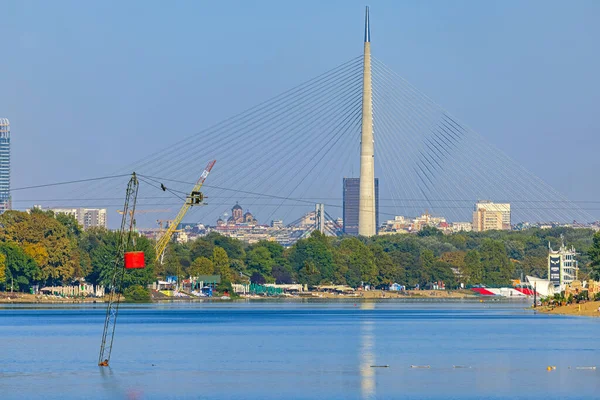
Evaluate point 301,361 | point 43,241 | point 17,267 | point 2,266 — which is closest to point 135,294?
point 43,241

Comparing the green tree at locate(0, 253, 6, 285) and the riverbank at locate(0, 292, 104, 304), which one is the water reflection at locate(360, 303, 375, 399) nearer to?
the green tree at locate(0, 253, 6, 285)

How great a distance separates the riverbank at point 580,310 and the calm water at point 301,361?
1837 centimetres

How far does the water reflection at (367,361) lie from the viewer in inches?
2146

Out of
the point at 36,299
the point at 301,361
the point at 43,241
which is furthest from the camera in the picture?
the point at 36,299

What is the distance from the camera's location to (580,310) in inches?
5256

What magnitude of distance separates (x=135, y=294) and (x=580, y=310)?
7964cm

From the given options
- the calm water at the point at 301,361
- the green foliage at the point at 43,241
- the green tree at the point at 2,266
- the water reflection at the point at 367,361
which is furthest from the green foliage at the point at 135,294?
the water reflection at the point at 367,361

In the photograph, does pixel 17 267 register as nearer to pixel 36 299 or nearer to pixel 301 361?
pixel 36 299

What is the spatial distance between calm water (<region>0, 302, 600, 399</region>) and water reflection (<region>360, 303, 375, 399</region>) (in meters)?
0.05

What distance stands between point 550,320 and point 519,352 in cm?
4808

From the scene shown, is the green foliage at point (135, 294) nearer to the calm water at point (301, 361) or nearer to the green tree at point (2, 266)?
the green tree at point (2, 266)

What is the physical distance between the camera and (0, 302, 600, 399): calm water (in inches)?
2142

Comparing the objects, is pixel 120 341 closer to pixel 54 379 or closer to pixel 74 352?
pixel 74 352

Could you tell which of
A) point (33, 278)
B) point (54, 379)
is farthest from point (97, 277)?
point (54, 379)
